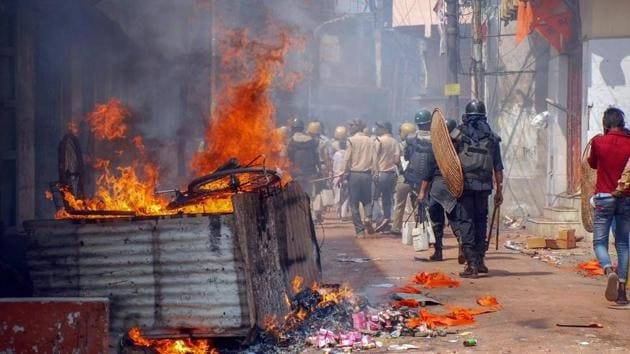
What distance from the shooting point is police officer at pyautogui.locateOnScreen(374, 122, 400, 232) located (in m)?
15.5

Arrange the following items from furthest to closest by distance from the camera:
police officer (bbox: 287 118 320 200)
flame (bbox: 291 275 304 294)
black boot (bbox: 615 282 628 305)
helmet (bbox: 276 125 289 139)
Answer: helmet (bbox: 276 125 289 139)
police officer (bbox: 287 118 320 200)
black boot (bbox: 615 282 628 305)
flame (bbox: 291 275 304 294)

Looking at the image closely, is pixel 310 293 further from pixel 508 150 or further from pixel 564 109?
pixel 508 150

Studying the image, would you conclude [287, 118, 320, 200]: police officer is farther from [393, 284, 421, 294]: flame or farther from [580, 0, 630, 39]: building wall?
[393, 284, 421, 294]: flame

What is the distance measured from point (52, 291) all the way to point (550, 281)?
5.82 meters

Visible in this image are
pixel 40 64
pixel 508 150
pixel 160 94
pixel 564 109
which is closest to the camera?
pixel 40 64

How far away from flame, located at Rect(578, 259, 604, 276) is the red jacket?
2.26 meters

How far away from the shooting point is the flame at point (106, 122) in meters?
9.77

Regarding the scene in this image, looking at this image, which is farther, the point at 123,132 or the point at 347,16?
the point at 347,16

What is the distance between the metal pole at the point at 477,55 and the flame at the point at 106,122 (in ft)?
33.1

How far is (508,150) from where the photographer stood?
19219 millimetres

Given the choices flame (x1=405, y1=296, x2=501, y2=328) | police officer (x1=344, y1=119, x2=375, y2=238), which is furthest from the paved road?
police officer (x1=344, y1=119, x2=375, y2=238)

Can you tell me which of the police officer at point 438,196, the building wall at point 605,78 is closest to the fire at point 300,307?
the police officer at point 438,196

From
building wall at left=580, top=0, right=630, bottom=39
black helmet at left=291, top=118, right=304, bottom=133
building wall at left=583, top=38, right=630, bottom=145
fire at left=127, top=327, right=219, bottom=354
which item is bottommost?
fire at left=127, top=327, right=219, bottom=354

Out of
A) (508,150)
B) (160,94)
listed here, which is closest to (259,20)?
(508,150)
